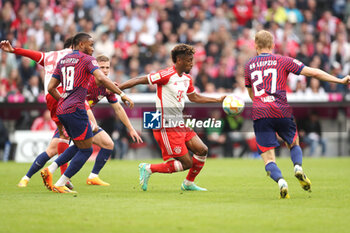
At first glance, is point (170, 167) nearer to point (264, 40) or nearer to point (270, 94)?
point (270, 94)

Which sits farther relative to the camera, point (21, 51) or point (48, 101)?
point (48, 101)

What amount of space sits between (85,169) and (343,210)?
838 cm

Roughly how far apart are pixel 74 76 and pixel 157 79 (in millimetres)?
1246

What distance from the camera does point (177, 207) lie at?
7.83 metres

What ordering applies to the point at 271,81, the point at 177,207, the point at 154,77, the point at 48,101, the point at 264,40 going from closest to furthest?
the point at 177,207 → the point at 271,81 → the point at 264,40 → the point at 154,77 → the point at 48,101

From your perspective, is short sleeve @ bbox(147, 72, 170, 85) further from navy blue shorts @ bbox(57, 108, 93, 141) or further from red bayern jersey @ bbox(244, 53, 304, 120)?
red bayern jersey @ bbox(244, 53, 304, 120)

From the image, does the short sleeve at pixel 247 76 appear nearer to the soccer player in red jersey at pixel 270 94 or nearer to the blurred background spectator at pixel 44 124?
the soccer player in red jersey at pixel 270 94

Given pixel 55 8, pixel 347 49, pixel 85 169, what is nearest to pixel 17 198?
pixel 85 169

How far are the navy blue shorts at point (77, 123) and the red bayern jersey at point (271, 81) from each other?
2.50 meters

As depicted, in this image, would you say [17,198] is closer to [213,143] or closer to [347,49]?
[213,143]

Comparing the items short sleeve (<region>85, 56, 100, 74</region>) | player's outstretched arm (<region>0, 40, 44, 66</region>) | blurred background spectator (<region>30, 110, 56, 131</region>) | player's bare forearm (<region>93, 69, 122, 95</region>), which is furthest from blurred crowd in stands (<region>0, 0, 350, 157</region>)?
player's bare forearm (<region>93, 69, 122, 95</region>)

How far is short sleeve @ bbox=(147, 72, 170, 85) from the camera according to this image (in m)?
9.59

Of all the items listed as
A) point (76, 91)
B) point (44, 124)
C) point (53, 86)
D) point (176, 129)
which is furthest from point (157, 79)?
point (44, 124)

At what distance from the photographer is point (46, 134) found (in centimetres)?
1797
